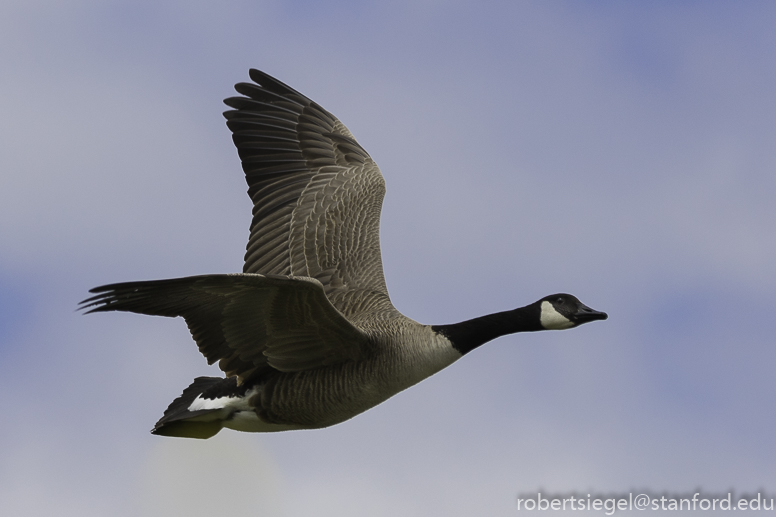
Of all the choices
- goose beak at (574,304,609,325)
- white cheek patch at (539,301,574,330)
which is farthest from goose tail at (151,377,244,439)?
goose beak at (574,304,609,325)

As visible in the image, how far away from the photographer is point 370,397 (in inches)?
Answer: 412

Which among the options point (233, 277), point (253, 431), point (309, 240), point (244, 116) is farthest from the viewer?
point (244, 116)

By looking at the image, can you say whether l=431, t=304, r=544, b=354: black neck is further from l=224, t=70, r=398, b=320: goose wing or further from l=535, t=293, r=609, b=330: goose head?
l=224, t=70, r=398, b=320: goose wing

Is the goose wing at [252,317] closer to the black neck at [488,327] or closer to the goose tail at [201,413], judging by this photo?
the goose tail at [201,413]

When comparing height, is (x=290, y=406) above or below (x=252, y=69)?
below

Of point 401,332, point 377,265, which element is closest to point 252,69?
point 377,265

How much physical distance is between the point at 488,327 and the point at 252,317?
2719mm

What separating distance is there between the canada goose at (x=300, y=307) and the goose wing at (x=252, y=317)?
0.01 meters

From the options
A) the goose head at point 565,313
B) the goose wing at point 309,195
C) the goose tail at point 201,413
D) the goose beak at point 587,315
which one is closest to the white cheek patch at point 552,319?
the goose head at point 565,313

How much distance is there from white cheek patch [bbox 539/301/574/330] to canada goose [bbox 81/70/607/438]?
0.01 metres

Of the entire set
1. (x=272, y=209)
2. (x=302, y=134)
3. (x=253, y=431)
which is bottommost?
(x=253, y=431)

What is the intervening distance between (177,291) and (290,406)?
7.15 feet

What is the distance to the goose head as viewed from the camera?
36.9ft

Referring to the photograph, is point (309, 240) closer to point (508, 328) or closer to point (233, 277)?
point (508, 328)
